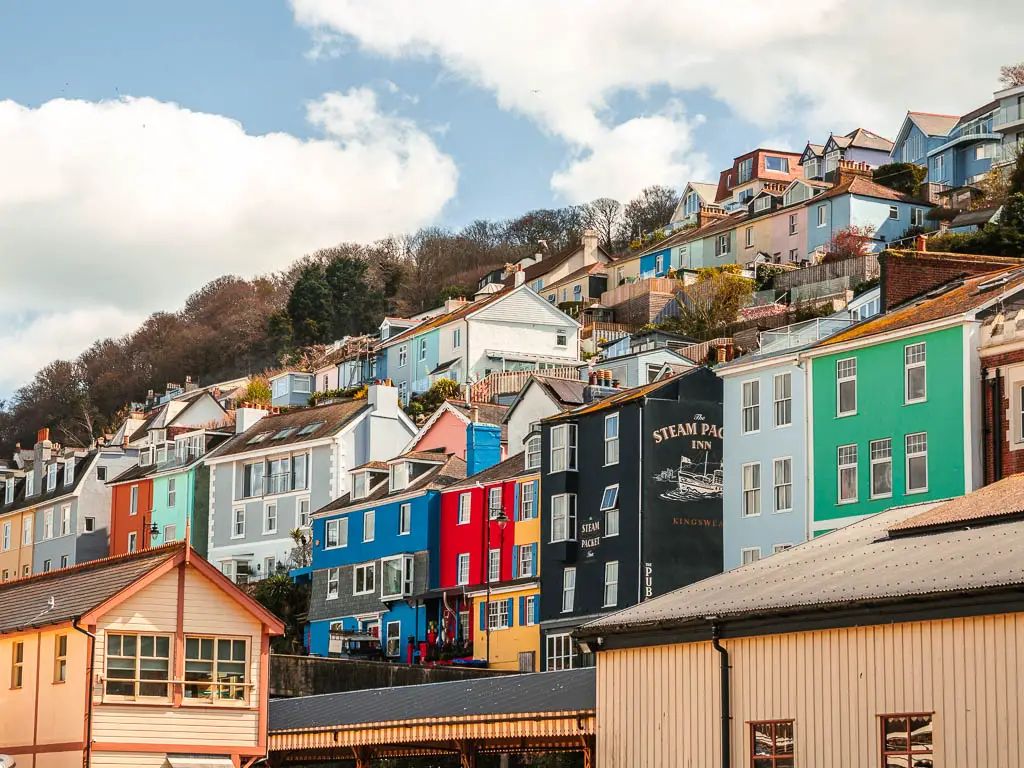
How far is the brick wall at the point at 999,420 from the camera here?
45281 millimetres

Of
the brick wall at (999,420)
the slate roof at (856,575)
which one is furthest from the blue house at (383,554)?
the slate roof at (856,575)

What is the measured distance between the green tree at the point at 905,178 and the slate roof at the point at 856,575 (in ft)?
267

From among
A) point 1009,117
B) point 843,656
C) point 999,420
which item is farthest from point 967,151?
point 843,656

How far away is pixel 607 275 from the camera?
400 ft

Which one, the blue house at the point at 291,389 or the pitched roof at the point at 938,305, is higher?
the blue house at the point at 291,389

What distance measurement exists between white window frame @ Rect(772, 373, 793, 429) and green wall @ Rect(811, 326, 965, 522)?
3.63 ft

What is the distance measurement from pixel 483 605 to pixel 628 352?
26.9m

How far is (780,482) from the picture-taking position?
5291 centimetres

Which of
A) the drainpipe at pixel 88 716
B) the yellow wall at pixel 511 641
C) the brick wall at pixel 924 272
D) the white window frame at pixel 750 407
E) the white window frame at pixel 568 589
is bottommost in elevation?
the drainpipe at pixel 88 716

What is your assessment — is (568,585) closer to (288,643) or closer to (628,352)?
(288,643)

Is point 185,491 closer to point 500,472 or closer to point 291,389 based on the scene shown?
point 291,389

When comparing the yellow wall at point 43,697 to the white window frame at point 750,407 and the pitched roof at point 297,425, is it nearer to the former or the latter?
the white window frame at point 750,407

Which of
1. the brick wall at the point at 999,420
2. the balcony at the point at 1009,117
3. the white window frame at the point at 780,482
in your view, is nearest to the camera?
the brick wall at the point at 999,420

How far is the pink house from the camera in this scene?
76312mm
